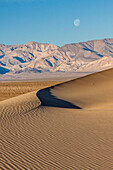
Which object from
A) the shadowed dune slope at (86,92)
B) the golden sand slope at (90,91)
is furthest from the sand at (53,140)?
the golden sand slope at (90,91)

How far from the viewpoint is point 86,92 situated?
2512 cm

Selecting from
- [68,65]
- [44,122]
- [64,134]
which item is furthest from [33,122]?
[68,65]

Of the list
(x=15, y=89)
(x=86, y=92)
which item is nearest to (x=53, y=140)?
(x=86, y=92)

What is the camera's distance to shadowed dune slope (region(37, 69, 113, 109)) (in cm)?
1900

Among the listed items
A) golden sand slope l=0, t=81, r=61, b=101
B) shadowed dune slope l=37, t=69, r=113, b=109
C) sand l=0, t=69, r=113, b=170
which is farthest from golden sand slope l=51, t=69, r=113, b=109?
sand l=0, t=69, r=113, b=170

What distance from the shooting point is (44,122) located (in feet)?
33.6

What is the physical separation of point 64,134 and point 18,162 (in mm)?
2808

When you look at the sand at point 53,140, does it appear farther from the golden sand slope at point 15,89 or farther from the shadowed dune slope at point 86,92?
the golden sand slope at point 15,89

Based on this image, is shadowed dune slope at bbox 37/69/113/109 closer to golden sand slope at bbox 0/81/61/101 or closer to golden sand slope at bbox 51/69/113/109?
golden sand slope at bbox 51/69/113/109

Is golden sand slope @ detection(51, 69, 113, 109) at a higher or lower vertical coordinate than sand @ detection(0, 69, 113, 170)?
lower

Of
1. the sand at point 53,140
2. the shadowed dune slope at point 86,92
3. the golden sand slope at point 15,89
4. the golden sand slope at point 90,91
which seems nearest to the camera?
the sand at point 53,140

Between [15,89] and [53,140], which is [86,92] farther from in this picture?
[53,140]

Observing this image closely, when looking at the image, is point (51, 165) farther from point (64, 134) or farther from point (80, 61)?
point (80, 61)

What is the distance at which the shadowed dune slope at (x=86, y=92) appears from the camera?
19.0 m
